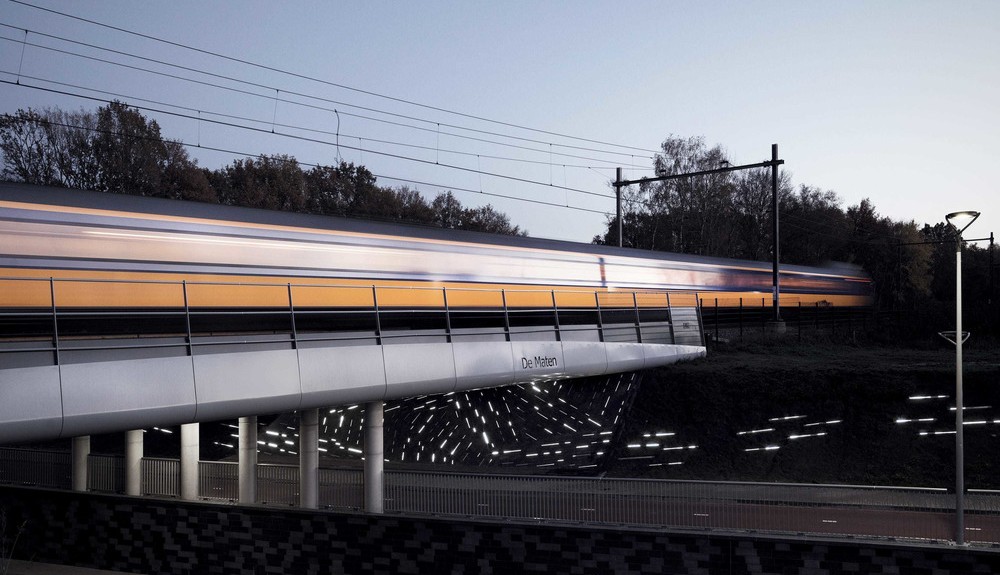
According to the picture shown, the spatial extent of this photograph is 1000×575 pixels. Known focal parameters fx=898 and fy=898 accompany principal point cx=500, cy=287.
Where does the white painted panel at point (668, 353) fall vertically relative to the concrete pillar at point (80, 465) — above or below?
above

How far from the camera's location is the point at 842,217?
2611 inches

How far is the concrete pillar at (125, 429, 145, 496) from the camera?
17953 mm

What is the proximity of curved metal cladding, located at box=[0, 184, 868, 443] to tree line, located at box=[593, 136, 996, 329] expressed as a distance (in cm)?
3343

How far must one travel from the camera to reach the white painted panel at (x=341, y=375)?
1380 centimetres

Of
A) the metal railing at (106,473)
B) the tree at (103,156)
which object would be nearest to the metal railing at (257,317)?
the metal railing at (106,473)

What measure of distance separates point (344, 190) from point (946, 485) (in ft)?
166

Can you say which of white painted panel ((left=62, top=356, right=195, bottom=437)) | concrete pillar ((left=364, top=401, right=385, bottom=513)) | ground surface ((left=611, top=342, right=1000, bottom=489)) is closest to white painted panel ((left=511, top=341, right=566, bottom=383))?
ground surface ((left=611, top=342, right=1000, bottom=489))

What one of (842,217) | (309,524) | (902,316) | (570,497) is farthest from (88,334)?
(842,217)

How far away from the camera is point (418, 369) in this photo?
16.0 metres

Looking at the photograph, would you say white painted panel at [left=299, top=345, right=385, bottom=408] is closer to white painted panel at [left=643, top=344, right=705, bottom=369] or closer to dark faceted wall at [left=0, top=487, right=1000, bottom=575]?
dark faceted wall at [left=0, top=487, right=1000, bottom=575]

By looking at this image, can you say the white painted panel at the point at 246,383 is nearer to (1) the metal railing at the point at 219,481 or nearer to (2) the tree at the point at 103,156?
(1) the metal railing at the point at 219,481

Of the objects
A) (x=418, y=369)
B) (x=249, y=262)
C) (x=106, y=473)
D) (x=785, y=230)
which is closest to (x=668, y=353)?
(x=418, y=369)

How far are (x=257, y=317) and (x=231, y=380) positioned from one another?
5401 millimetres

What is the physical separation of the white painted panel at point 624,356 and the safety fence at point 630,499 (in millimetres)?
5275
